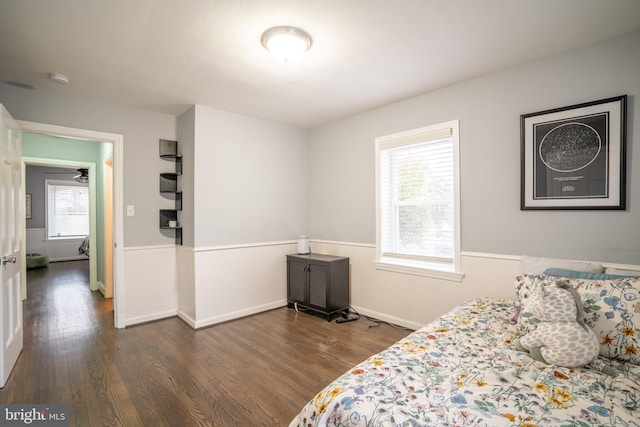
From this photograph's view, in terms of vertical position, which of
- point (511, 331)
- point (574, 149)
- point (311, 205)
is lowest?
point (511, 331)

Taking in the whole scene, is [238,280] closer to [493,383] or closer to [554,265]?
[493,383]

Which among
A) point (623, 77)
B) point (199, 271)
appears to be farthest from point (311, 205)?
point (623, 77)

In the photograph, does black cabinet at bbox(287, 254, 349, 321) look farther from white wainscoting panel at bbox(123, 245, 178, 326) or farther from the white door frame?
the white door frame

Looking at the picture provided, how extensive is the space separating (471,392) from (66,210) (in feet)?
34.3

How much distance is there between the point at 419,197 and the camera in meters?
3.30

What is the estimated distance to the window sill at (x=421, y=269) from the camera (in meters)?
2.94

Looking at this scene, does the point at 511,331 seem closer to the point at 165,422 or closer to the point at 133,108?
the point at 165,422

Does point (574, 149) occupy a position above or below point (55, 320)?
above

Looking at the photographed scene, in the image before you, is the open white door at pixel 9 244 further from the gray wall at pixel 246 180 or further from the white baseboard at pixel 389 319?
the white baseboard at pixel 389 319

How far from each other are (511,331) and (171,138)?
12.9ft

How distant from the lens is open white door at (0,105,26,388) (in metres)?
2.24

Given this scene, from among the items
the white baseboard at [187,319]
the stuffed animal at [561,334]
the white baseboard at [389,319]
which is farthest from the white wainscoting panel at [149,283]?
the stuffed animal at [561,334]

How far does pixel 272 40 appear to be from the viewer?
2.09m
